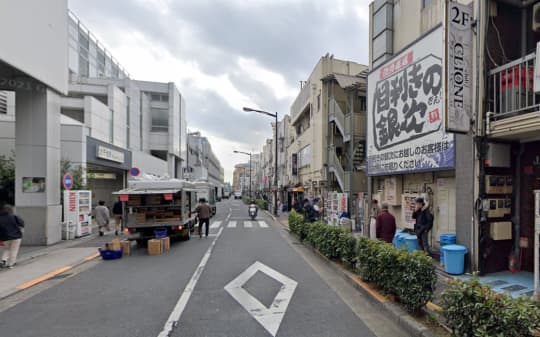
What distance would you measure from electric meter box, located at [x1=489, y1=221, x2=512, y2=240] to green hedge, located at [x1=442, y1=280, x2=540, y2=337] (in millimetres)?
3701

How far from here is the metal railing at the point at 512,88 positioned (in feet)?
18.4

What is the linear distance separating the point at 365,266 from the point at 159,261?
19.6ft

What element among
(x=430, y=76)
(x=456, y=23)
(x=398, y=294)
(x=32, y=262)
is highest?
(x=456, y=23)

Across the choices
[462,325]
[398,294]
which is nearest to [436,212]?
[398,294]

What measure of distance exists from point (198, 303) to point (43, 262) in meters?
6.22

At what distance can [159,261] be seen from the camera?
318 inches

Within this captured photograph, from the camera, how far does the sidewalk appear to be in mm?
6129

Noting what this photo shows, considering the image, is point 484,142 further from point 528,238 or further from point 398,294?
point 398,294

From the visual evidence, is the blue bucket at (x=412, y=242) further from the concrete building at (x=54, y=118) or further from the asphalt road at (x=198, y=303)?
the concrete building at (x=54, y=118)

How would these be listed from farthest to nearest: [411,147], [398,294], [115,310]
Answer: [411,147]
[115,310]
[398,294]

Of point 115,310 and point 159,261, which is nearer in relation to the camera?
point 115,310

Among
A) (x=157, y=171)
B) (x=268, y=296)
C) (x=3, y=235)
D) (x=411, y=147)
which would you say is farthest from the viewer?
(x=157, y=171)

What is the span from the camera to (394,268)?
4.47m

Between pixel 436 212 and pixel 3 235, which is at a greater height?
pixel 436 212
